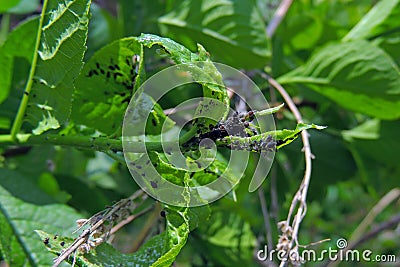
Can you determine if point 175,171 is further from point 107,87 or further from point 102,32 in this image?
point 102,32

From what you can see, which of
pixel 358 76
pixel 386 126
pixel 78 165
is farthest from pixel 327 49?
pixel 78 165

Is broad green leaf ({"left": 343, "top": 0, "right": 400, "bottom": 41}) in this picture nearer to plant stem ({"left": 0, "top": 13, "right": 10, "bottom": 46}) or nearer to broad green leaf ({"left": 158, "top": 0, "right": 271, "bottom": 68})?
broad green leaf ({"left": 158, "top": 0, "right": 271, "bottom": 68})

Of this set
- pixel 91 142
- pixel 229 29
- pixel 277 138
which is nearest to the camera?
pixel 277 138

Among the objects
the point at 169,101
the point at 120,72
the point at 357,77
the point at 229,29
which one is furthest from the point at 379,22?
the point at 120,72

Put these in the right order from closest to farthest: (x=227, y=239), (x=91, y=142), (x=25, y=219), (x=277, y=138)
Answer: (x=277, y=138) → (x=91, y=142) → (x=25, y=219) → (x=227, y=239)

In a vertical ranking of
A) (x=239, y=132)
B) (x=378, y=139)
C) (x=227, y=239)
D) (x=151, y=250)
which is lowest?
(x=227, y=239)

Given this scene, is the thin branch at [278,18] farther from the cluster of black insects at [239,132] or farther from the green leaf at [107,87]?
the cluster of black insects at [239,132]

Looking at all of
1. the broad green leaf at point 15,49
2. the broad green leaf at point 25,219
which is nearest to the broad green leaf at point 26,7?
the broad green leaf at point 15,49
